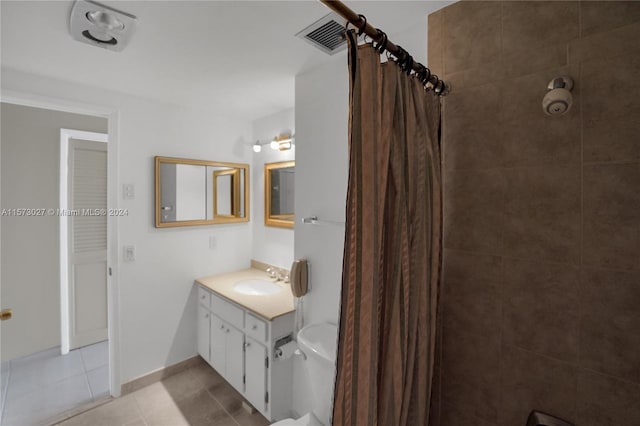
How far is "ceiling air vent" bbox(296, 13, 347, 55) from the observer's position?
1296 mm

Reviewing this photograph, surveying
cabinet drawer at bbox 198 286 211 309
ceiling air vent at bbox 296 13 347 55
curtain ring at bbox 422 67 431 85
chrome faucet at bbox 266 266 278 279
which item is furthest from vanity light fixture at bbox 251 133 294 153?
curtain ring at bbox 422 67 431 85

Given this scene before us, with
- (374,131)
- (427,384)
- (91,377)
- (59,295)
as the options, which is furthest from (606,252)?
(59,295)

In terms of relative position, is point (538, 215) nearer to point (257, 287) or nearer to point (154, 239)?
point (257, 287)

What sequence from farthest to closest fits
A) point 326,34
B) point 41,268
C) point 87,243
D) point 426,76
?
point 87,243 → point 41,268 → point 326,34 → point 426,76

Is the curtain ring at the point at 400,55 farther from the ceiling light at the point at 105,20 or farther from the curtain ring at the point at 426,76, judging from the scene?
the ceiling light at the point at 105,20

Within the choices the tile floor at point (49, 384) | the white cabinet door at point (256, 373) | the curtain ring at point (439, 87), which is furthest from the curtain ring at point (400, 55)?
the tile floor at point (49, 384)

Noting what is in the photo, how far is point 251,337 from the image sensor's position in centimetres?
195

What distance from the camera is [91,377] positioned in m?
2.42

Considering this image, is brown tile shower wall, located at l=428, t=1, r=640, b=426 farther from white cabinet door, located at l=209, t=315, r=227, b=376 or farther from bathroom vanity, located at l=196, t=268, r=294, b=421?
white cabinet door, located at l=209, t=315, r=227, b=376

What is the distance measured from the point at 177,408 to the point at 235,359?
21.5 inches

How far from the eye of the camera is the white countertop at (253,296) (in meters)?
1.89

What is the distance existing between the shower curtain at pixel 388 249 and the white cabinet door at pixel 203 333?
1937mm

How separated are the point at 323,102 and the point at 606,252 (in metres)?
1.48

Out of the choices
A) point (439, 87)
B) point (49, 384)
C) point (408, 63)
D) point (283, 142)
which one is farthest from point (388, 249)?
point (49, 384)
